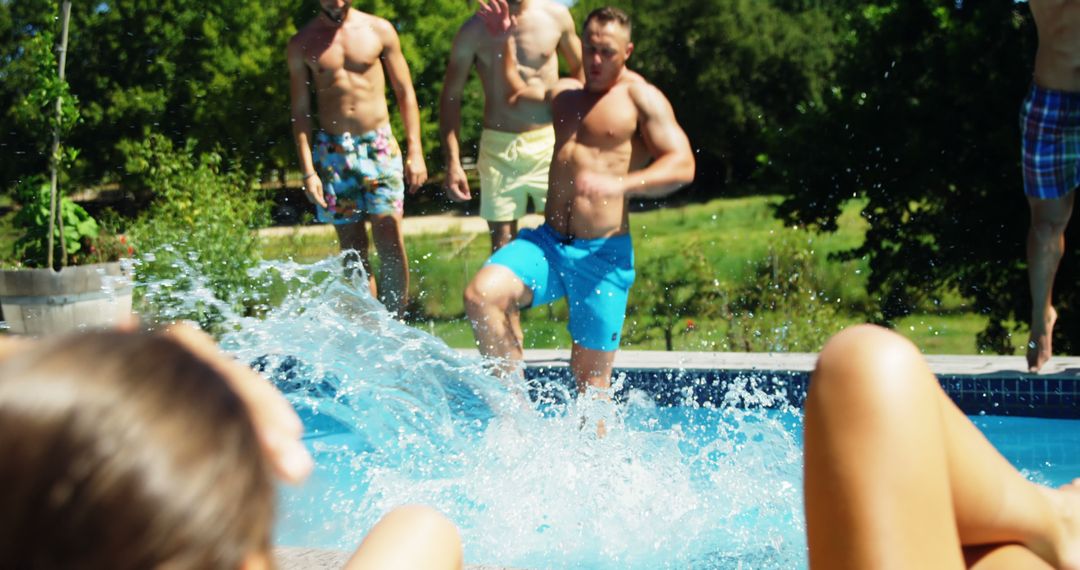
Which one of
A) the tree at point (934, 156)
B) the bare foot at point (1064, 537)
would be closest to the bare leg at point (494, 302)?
the bare foot at point (1064, 537)

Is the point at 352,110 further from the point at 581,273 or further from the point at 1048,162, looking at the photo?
the point at 1048,162

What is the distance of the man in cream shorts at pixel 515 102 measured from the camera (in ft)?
20.1

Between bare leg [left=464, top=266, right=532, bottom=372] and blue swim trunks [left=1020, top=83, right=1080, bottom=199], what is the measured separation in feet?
7.69

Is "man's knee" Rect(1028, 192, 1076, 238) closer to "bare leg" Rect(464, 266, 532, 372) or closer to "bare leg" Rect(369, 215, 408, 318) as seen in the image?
"bare leg" Rect(464, 266, 532, 372)

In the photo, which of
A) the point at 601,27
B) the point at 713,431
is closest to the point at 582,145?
the point at 601,27

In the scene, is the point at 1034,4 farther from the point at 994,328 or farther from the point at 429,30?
the point at 429,30

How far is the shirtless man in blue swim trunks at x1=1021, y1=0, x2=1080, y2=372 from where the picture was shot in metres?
5.00

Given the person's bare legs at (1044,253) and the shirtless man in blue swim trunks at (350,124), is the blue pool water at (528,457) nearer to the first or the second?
the person's bare legs at (1044,253)

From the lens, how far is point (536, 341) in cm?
930

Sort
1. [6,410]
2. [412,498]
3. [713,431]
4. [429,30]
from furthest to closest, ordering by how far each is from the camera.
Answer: [429,30], [713,431], [412,498], [6,410]

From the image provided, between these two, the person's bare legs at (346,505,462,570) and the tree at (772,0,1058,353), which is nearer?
the person's bare legs at (346,505,462,570)

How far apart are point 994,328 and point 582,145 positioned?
361 cm

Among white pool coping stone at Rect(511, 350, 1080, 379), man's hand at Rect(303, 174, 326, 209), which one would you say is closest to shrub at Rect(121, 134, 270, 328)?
man's hand at Rect(303, 174, 326, 209)

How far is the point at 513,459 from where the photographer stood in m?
4.17
